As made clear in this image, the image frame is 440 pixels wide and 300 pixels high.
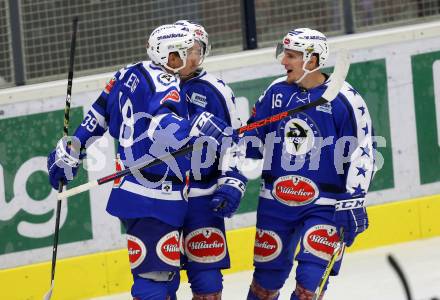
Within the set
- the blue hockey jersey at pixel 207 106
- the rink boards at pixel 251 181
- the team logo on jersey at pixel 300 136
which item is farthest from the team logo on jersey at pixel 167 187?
the rink boards at pixel 251 181

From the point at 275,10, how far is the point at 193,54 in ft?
6.71

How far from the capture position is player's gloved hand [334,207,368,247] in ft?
19.6

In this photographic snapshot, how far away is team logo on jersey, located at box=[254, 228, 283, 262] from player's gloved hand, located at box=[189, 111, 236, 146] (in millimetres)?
635

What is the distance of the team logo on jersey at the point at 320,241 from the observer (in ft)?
19.9

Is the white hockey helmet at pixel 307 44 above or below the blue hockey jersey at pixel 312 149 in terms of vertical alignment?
above

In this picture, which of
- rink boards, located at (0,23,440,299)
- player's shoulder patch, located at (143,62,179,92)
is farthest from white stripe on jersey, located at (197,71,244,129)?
rink boards, located at (0,23,440,299)

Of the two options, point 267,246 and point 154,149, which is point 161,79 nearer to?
point 154,149

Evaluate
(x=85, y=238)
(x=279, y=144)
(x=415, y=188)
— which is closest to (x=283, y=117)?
(x=279, y=144)

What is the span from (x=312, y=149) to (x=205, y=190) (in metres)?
0.55

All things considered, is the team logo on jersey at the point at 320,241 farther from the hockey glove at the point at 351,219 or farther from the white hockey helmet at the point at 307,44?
the white hockey helmet at the point at 307,44

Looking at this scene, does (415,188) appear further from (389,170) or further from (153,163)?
(153,163)

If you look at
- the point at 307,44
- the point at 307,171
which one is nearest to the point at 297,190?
the point at 307,171

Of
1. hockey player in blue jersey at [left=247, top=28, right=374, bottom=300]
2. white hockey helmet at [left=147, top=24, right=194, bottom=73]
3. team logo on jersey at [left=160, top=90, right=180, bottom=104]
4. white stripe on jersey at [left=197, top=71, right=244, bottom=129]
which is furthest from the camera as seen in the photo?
white stripe on jersey at [left=197, top=71, right=244, bottom=129]

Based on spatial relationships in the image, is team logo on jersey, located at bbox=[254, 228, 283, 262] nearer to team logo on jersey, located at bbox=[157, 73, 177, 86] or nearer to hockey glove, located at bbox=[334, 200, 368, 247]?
hockey glove, located at bbox=[334, 200, 368, 247]
